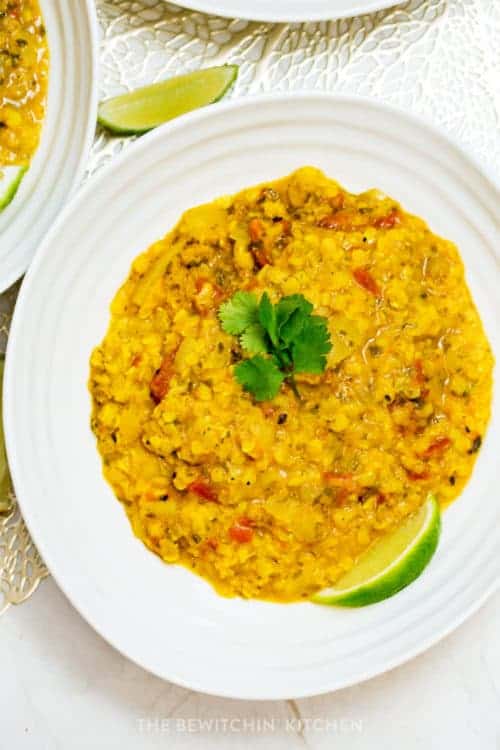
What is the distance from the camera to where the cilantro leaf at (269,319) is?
2.64 meters

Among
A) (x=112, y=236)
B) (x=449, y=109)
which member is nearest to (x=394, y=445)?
(x=112, y=236)

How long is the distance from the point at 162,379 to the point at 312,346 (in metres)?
0.49

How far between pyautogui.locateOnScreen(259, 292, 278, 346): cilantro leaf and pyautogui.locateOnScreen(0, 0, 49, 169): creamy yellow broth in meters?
1.04

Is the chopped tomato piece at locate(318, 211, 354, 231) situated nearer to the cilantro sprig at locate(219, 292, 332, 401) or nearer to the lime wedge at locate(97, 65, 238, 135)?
the cilantro sprig at locate(219, 292, 332, 401)

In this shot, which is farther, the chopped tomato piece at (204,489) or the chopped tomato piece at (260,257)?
the chopped tomato piece at (260,257)

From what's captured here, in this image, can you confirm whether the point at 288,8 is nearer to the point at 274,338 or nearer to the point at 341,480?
the point at 274,338

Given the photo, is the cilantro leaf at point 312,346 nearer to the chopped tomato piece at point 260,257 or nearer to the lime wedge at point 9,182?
the chopped tomato piece at point 260,257

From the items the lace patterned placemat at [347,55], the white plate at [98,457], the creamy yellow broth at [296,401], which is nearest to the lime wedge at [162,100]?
the lace patterned placemat at [347,55]

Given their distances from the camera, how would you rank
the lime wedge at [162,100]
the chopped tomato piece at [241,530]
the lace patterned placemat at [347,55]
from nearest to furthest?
the chopped tomato piece at [241,530] < the lime wedge at [162,100] < the lace patterned placemat at [347,55]

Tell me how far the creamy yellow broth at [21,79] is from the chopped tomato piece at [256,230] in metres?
0.82

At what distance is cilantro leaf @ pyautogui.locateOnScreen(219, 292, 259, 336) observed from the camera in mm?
Answer: 2697

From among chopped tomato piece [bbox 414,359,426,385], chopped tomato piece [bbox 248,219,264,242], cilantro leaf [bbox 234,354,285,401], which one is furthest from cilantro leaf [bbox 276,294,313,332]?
chopped tomato piece [bbox 414,359,426,385]

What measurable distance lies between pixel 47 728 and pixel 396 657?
1308mm

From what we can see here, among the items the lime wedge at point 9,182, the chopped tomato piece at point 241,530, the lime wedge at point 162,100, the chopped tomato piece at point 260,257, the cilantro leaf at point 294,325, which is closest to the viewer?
the cilantro leaf at point 294,325
